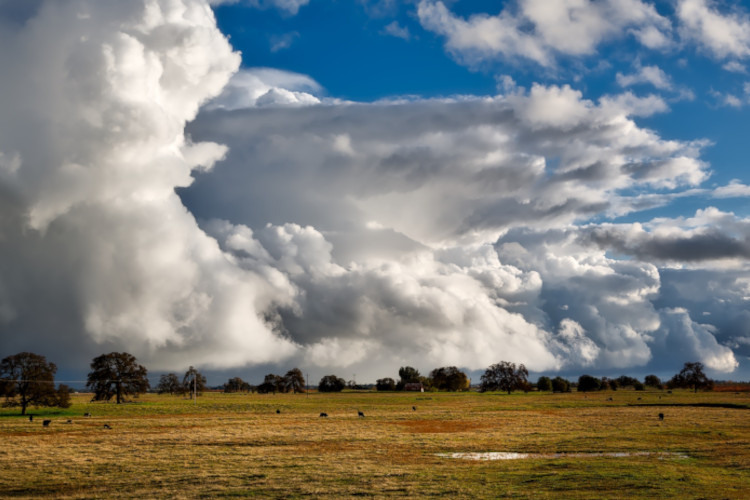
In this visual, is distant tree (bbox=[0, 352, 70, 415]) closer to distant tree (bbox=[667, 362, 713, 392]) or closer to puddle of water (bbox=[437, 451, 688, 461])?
puddle of water (bbox=[437, 451, 688, 461])

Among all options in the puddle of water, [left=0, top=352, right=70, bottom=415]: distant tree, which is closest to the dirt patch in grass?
the puddle of water

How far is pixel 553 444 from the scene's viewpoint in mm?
40844

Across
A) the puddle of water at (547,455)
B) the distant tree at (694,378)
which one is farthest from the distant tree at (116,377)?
the distant tree at (694,378)

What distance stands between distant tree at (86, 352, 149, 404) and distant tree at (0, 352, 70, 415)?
27.1 metres

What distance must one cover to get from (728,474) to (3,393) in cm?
9413

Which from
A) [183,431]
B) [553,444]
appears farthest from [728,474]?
[183,431]

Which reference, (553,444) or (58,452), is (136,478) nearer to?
(58,452)

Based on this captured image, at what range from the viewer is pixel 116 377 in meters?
119

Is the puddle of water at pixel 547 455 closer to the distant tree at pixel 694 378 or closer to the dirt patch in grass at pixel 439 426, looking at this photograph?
the dirt patch in grass at pixel 439 426

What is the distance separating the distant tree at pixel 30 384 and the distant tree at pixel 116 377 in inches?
1067

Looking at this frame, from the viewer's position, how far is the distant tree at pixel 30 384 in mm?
86250

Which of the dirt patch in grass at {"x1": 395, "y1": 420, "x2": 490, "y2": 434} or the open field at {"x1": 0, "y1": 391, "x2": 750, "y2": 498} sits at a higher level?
the open field at {"x1": 0, "y1": 391, "x2": 750, "y2": 498}

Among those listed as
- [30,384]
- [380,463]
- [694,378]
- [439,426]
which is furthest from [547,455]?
[694,378]

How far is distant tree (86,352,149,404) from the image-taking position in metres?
118
